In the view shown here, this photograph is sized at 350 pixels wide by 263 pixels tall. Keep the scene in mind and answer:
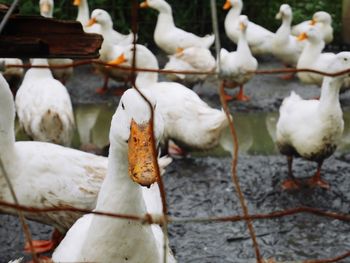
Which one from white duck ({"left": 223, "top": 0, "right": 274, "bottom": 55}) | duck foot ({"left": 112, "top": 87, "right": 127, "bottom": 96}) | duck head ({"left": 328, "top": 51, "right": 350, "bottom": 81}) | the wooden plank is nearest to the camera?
the wooden plank

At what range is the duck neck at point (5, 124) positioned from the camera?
10.1 feet

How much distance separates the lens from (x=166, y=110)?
16.3ft

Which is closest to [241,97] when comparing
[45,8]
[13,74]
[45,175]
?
[45,8]

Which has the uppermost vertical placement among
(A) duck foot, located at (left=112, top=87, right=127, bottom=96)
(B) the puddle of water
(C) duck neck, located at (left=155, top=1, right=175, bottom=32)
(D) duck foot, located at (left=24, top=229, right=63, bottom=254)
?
(C) duck neck, located at (left=155, top=1, right=175, bottom=32)

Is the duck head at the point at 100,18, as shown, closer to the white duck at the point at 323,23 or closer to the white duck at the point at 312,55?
the white duck at the point at 312,55

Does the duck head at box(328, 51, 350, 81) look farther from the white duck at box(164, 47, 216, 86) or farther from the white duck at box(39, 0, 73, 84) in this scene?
Answer: the white duck at box(39, 0, 73, 84)

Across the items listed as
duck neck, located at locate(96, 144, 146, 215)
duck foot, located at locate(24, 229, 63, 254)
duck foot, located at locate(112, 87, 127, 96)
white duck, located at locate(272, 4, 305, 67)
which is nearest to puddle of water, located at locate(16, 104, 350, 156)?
duck foot, located at locate(112, 87, 127, 96)

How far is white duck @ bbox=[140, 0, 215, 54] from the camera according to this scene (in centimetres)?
789

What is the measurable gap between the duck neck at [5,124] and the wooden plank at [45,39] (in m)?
1.38

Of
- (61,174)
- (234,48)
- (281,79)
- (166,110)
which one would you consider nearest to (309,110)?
(166,110)

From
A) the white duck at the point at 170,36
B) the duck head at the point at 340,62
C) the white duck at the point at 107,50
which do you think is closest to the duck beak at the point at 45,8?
the white duck at the point at 107,50

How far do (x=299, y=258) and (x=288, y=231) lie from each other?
356 millimetres

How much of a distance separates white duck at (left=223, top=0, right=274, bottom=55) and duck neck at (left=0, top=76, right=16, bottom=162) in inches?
226

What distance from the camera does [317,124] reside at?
14.3 feet
